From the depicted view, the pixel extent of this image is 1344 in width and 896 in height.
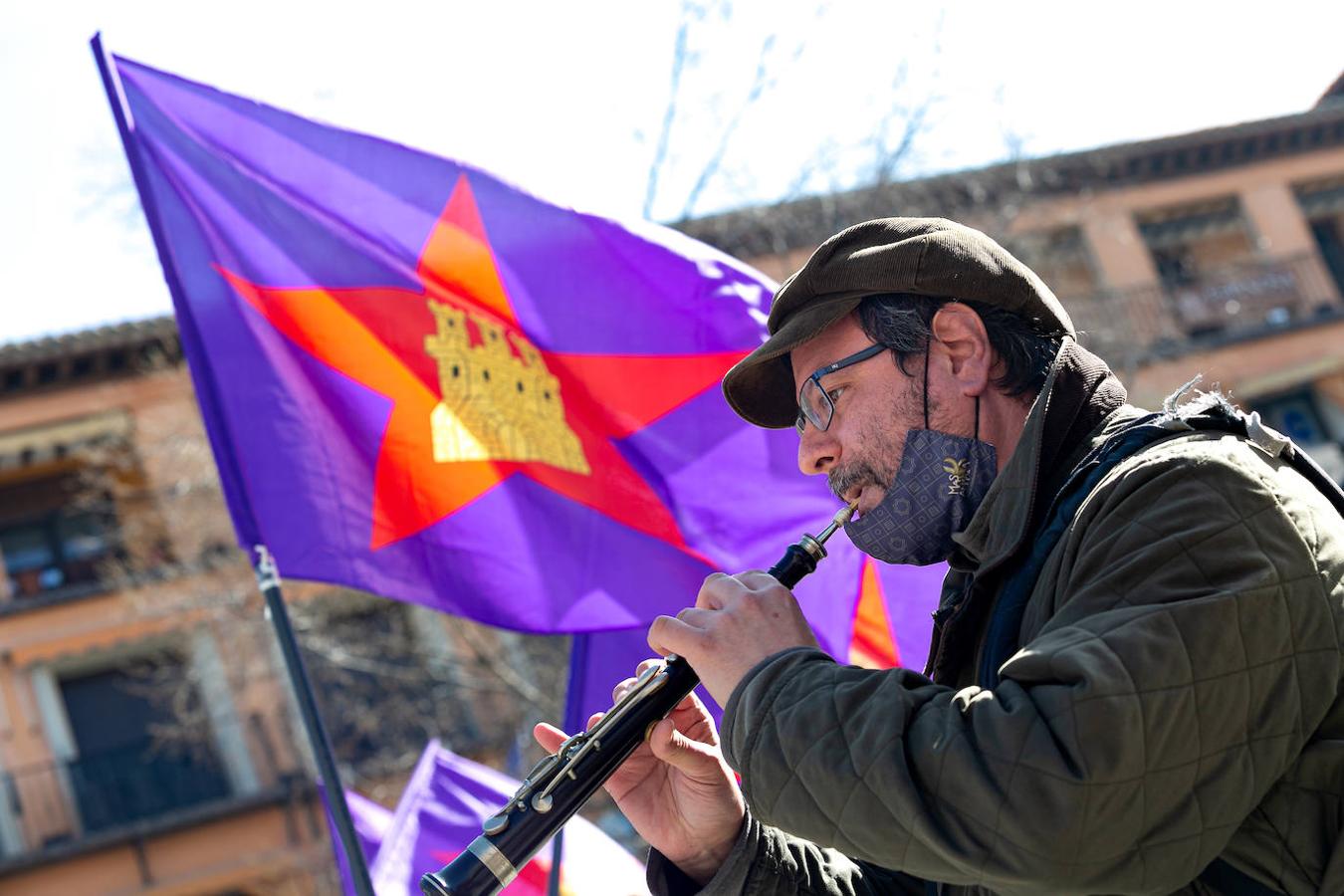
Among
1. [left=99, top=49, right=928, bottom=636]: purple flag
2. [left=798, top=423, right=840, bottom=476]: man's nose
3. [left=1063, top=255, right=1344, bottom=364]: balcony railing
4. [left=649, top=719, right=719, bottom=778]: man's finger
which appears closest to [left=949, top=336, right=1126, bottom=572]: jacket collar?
[left=798, top=423, right=840, bottom=476]: man's nose

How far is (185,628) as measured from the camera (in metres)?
20.5

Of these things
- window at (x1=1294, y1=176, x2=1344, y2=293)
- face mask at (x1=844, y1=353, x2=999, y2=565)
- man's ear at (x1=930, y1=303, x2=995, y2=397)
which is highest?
window at (x1=1294, y1=176, x2=1344, y2=293)

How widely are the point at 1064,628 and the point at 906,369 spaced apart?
28.4 inches

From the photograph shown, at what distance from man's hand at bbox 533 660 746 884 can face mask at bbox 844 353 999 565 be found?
17.9 inches

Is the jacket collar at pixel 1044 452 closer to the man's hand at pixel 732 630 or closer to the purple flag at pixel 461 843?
the man's hand at pixel 732 630

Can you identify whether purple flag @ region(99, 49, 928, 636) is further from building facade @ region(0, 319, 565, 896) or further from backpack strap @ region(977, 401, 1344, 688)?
building facade @ region(0, 319, 565, 896)

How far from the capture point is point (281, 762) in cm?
2105

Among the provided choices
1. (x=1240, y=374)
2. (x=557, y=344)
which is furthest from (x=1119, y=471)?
(x=1240, y=374)

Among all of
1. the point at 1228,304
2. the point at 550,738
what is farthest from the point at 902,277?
the point at 1228,304

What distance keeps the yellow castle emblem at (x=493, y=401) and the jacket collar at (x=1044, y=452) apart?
2.28m

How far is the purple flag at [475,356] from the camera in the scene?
14.4 ft

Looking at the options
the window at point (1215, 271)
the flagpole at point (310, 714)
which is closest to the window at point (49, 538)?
the window at point (1215, 271)

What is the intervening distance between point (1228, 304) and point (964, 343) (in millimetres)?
24532

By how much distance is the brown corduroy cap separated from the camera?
2402mm
